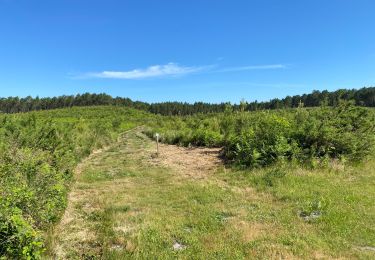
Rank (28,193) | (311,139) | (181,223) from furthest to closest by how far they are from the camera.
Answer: (311,139) → (181,223) → (28,193)

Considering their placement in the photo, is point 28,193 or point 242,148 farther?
point 242,148

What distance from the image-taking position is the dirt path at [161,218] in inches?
205

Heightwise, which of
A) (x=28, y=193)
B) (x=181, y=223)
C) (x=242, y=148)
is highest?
(x=28, y=193)

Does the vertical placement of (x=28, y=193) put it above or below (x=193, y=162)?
above

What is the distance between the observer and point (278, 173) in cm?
970

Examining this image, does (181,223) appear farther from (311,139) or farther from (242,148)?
(311,139)

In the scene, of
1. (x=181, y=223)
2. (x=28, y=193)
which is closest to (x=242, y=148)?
(x=181, y=223)

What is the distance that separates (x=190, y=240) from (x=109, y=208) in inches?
99.2

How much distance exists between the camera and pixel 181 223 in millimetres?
6352

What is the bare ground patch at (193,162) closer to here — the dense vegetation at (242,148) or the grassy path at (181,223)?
the grassy path at (181,223)

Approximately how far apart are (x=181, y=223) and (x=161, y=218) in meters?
0.49

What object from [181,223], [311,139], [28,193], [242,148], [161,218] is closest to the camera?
[28,193]

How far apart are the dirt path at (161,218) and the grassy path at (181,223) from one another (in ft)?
0.05

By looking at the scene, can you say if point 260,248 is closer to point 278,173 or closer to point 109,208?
point 109,208
